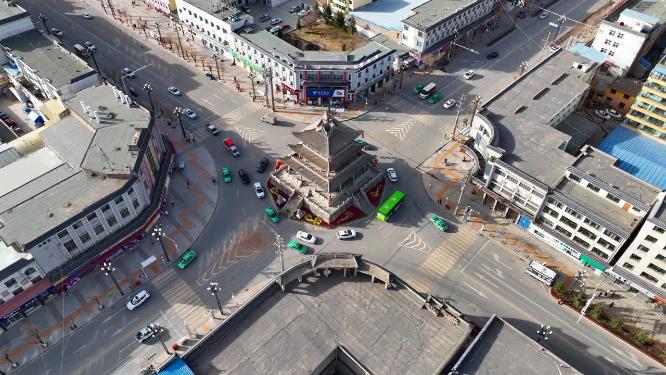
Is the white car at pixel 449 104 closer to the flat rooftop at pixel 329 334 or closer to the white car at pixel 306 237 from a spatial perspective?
the white car at pixel 306 237

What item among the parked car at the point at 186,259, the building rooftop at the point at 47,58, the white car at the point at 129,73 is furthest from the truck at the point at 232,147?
the white car at the point at 129,73

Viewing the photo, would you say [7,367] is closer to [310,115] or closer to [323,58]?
[310,115]

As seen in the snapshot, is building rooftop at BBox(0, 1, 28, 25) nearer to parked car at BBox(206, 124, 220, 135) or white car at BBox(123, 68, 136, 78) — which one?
white car at BBox(123, 68, 136, 78)

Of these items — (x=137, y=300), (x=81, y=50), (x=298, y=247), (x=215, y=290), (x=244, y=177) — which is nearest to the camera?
(x=215, y=290)

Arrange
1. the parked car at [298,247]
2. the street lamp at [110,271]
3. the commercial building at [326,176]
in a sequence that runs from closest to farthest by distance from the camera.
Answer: the street lamp at [110,271]
the parked car at [298,247]
the commercial building at [326,176]

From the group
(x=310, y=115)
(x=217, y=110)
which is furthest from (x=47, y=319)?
(x=310, y=115)

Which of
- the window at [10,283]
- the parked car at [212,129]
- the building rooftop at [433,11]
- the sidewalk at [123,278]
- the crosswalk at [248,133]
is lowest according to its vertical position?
the sidewalk at [123,278]

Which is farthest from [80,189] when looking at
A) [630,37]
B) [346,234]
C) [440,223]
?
[630,37]

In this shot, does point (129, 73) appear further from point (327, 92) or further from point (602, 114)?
point (602, 114)
